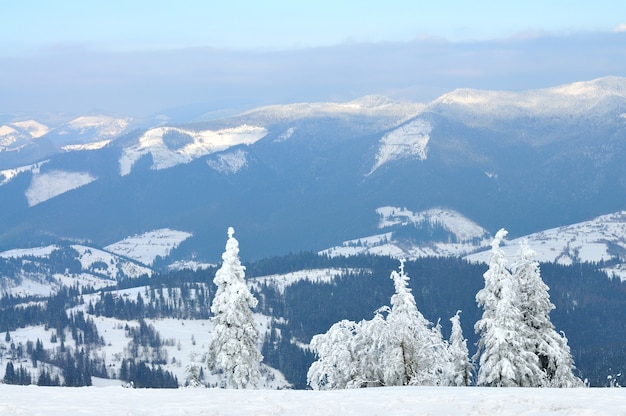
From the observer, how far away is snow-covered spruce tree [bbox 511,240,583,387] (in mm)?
70750

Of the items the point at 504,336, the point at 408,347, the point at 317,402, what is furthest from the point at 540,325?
the point at 317,402

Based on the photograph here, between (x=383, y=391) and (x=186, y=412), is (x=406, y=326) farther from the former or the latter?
(x=186, y=412)

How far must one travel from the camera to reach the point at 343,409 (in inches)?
1710

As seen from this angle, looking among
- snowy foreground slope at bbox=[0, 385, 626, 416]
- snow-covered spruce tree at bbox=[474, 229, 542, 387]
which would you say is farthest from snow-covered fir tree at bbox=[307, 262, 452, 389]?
snowy foreground slope at bbox=[0, 385, 626, 416]

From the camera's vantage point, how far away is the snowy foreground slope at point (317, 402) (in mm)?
41812

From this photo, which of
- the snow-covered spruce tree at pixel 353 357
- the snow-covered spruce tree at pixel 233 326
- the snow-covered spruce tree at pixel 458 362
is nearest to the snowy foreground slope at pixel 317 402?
the snow-covered spruce tree at pixel 353 357

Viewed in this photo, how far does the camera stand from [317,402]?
45406 millimetres

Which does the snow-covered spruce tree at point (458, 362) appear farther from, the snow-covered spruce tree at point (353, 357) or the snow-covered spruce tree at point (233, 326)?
the snow-covered spruce tree at point (233, 326)

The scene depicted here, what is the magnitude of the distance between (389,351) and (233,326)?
54.4 ft

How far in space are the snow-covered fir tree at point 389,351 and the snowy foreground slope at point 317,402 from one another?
56.3 feet

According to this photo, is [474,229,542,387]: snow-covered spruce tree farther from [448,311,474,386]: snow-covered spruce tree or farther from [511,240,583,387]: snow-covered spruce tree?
[448,311,474,386]: snow-covered spruce tree

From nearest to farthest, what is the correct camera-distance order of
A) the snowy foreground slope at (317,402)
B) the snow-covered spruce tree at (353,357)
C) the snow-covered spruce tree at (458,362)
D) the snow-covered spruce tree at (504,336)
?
1. the snowy foreground slope at (317,402)
2. the snow-covered spruce tree at (504,336)
3. the snow-covered spruce tree at (353,357)
4. the snow-covered spruce tree at (458,362)

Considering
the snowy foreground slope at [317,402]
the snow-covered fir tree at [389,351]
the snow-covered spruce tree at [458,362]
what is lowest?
the snow-covered spruce tree at [458,362]

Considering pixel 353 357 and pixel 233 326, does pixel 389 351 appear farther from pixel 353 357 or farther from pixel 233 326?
pixel 233 326
